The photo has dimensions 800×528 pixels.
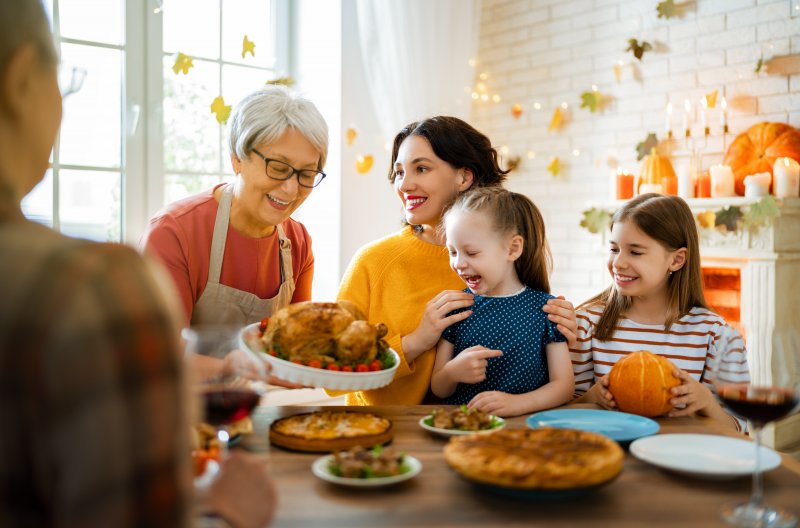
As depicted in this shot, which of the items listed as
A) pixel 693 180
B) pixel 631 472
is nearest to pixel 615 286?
pixel 631 472

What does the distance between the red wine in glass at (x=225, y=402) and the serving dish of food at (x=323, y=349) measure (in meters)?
0.45

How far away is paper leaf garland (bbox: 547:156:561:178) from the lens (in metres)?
5.31

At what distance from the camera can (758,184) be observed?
4086 mm

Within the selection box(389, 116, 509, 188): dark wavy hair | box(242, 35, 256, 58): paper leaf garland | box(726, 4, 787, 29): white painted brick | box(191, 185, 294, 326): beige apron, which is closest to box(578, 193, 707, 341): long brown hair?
box(389, 116, 509, 188): dark wavy hair

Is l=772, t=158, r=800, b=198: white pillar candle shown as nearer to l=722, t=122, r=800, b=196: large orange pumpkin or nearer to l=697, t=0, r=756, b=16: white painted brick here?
l=722, t=122, r=800, b=196: large orange pumpkin

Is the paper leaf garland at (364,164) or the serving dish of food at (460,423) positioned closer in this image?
the serving dish of food at (460,423)

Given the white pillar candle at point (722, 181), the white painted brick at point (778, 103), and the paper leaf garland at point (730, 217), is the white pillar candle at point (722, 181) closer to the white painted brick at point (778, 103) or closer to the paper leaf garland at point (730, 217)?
the paper leaf garland at point (730, 217)

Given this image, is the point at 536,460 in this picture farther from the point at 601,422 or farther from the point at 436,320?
the point at 436,320

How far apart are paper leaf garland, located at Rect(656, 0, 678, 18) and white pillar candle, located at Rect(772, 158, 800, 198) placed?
4.18 ft

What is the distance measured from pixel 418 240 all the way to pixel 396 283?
0.18 metres

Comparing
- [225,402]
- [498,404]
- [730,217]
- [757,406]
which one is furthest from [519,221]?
[730,217]

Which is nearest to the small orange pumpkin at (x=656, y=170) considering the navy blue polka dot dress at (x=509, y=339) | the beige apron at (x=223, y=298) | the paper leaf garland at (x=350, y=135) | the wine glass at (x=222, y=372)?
the paper leaf garland at (x=350, y=135)

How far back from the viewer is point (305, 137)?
2.34 m

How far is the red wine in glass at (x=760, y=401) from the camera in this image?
119cm
